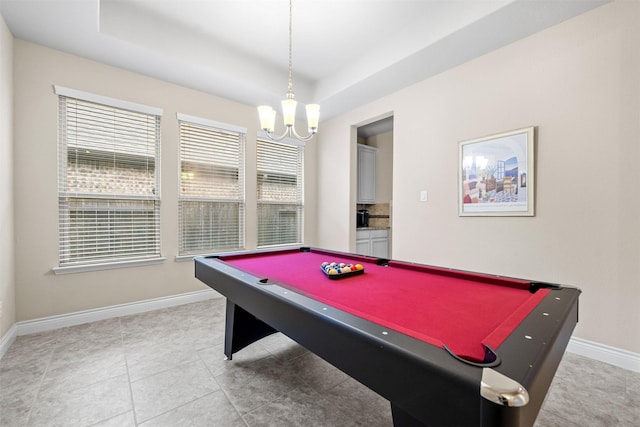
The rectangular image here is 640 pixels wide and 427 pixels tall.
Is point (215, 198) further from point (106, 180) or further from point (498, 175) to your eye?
point (498, 175)

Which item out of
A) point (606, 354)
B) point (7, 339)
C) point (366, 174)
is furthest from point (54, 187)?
point (606, 354)

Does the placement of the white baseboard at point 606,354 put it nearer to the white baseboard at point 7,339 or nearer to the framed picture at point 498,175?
the framed picture at point 498,175

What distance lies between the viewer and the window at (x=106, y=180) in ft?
8.79

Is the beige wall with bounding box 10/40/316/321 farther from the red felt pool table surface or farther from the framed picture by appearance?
the framed picture

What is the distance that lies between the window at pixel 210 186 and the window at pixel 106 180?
1.02 ft

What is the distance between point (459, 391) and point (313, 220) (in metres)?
4.04

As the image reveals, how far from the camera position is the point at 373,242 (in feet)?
15.4

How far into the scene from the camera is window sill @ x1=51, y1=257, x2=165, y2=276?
2.62m

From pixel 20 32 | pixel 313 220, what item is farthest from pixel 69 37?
pixel 313 220

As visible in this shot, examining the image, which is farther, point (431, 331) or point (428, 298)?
point (428, 298)

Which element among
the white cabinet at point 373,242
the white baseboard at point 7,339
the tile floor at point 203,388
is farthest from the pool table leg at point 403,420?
the white cabinet at point 373,242

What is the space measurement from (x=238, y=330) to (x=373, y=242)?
3053 mm

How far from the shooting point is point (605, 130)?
6.70 feet

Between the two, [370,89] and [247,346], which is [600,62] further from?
[247,346]
